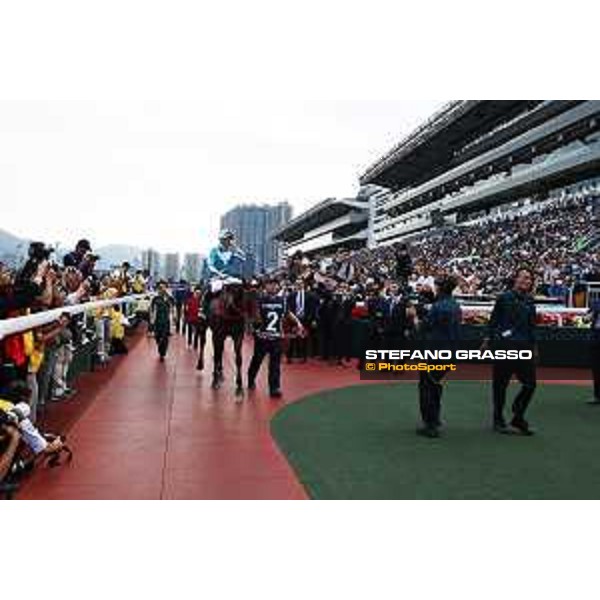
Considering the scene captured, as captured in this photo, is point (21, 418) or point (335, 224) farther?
point (335, 224)

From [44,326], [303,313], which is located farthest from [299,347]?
[44,326]

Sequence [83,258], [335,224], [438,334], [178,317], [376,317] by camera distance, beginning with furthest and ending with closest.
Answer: [335,224]
[178,317]
[376,317]
[83,258]
[438,334]

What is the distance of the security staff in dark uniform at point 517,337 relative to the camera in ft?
26.2

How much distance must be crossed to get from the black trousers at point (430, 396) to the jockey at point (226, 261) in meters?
3.32

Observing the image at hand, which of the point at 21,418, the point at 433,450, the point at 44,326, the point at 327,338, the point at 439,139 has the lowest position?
the point at 433,450

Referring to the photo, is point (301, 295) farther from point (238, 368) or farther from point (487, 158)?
point (487, 158)

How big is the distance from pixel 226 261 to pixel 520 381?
14.2 ft

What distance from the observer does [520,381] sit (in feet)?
26.3

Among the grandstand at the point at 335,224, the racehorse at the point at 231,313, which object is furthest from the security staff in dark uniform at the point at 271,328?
the grandstand at the point at 335,224

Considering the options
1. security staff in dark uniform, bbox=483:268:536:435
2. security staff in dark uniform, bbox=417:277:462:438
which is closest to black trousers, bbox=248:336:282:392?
security staff in dark uniform, bbox=417:277:462:438

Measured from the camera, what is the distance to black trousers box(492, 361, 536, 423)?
26.2 feet

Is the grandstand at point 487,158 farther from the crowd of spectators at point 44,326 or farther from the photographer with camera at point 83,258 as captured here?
the crowd of spectators at point 44,326

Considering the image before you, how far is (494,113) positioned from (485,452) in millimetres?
48597

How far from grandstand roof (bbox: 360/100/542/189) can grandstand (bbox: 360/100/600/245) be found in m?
0.08
